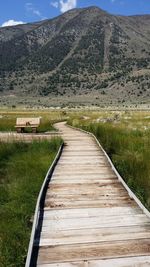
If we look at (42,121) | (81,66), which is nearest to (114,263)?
(42,121)

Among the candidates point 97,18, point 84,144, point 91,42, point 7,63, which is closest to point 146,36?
point 97,18

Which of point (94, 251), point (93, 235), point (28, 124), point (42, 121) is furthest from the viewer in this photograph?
point (42, 121)

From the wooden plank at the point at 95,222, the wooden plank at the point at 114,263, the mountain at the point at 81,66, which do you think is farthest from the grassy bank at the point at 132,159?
the mountain at the point at 81,66

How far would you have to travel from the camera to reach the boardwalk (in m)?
4.43

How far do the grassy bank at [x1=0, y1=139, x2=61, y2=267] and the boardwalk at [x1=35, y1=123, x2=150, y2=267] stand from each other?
0.35 meters

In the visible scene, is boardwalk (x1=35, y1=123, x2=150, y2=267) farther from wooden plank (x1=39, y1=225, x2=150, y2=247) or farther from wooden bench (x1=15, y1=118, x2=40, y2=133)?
wooden bench (x1=15, y1=118, x2=40, y2=133)

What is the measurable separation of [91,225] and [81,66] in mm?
139340

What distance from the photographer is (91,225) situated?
541 centimetres

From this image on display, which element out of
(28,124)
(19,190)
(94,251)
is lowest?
(19,190)

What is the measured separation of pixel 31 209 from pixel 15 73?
5431 inches

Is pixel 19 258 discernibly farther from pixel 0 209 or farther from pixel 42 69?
pixel 42 69

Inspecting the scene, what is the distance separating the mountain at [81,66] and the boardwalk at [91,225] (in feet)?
303

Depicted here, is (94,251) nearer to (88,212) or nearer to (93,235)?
(93,235)

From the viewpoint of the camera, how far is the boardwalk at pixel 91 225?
443cm
